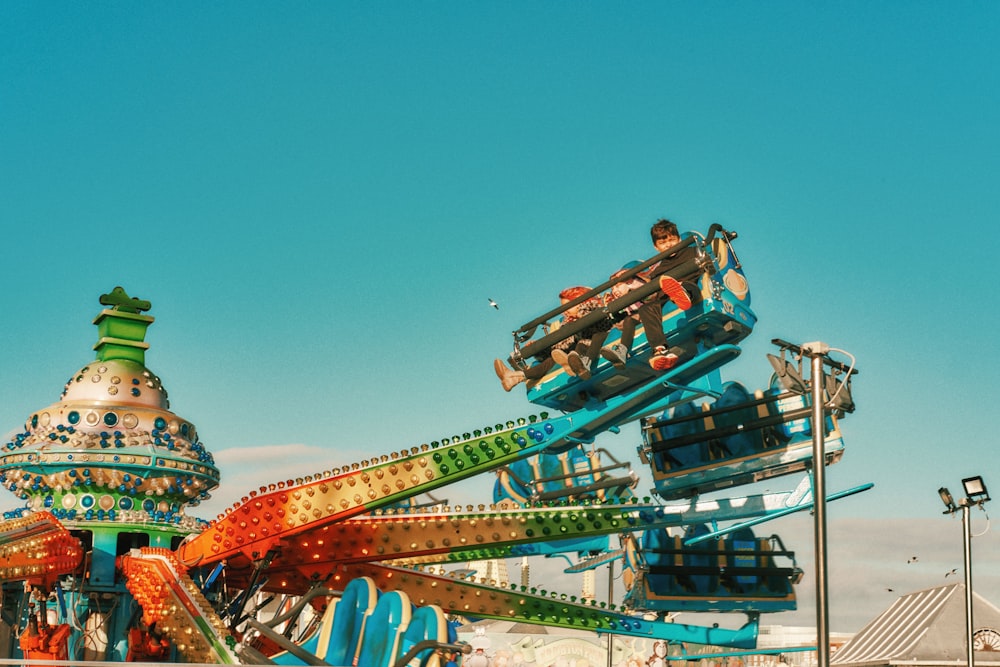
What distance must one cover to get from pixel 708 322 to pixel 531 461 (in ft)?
37.6

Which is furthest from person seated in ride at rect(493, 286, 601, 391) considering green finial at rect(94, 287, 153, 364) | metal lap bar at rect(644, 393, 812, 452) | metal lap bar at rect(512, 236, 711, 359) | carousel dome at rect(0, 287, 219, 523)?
green finial at rect(94, 287, 153, 364)

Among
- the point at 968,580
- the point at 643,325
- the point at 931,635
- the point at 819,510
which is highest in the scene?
the point at 643,325

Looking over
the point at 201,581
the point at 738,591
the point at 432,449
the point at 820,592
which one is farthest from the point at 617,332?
the point at 201,581

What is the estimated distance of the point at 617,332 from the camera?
16.2 meters

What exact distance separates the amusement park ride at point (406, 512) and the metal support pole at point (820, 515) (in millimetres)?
2302

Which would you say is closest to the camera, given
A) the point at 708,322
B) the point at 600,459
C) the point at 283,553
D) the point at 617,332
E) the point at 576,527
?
the point at 708,322

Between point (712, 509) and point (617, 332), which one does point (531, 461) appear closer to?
point (712, 509)

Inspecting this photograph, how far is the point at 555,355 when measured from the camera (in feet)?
53.1

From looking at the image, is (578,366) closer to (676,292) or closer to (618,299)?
(618,299)

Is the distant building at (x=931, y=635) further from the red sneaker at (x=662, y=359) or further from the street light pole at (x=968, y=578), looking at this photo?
the red sneaker at (x=662, y=359)

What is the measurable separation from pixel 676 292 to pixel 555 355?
81.1 inches

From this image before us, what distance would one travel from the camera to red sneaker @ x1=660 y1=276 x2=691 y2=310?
49.0 ft

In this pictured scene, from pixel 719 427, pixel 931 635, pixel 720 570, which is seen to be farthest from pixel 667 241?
pixel 931 635

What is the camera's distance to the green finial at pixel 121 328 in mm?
20984
